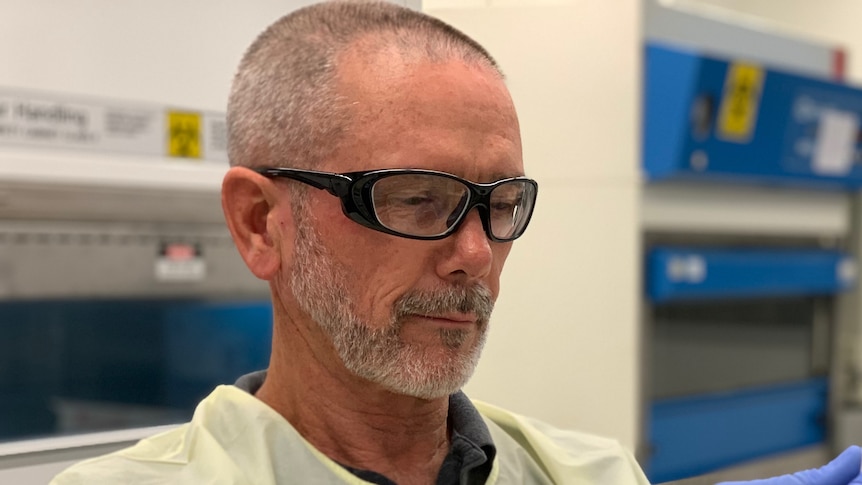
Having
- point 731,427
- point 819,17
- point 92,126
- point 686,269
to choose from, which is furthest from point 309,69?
point 819,17

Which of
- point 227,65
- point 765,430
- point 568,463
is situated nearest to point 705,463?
point 765,430

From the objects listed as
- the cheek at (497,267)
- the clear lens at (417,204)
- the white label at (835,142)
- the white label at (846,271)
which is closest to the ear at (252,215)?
the clear lens at (417,204)

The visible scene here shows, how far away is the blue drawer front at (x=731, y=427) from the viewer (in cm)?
218

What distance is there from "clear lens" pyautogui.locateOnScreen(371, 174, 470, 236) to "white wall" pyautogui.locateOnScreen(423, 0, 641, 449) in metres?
1.00

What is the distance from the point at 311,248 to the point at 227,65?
2.34 ft

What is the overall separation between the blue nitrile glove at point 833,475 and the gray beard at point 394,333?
0.36 meters

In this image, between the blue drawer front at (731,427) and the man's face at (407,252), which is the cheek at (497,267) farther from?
the blue drawer front at (731,427)

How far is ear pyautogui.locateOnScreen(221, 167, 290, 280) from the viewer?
103cm

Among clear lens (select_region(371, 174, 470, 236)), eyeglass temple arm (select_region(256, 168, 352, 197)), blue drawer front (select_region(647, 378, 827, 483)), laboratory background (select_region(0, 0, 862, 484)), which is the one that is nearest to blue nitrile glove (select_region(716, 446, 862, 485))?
laboratory background (select_region(0, 0, 862, 484))

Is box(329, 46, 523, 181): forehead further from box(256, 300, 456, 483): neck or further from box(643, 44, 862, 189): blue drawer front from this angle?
box(643, 44, 862, 189): blue drawer front

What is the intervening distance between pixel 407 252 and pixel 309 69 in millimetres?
248

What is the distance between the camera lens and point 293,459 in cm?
99

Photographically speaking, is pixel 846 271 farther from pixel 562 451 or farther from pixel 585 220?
pixel 562 451

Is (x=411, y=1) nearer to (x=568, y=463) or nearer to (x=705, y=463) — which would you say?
(x=568, y=463)
